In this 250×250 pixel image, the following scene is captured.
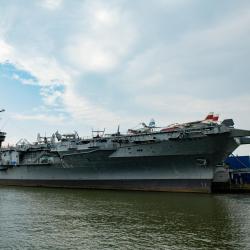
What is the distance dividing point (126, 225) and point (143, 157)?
Answer: 565 inches

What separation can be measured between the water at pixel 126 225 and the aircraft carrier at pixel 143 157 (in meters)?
5.71

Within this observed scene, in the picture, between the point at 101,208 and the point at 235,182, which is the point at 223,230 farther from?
the point at 235,182

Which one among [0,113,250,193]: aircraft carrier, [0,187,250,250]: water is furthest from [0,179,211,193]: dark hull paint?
[0,187,250,250]: water

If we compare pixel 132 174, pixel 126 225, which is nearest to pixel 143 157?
pixel 132 174

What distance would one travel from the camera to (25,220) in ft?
56.1

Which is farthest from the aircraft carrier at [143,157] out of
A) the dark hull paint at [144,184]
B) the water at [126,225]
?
the water at [126,225]

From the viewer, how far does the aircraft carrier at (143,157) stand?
28031 mm

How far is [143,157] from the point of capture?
29.9 metres

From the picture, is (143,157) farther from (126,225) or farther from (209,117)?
(126,225)

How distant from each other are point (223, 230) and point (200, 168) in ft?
46.7

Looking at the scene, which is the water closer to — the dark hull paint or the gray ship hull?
the dark hull paint

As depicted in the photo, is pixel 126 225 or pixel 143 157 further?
pixel 143 157

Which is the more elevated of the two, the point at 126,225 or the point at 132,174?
the point at 132,174

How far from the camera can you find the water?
41.7 ft
